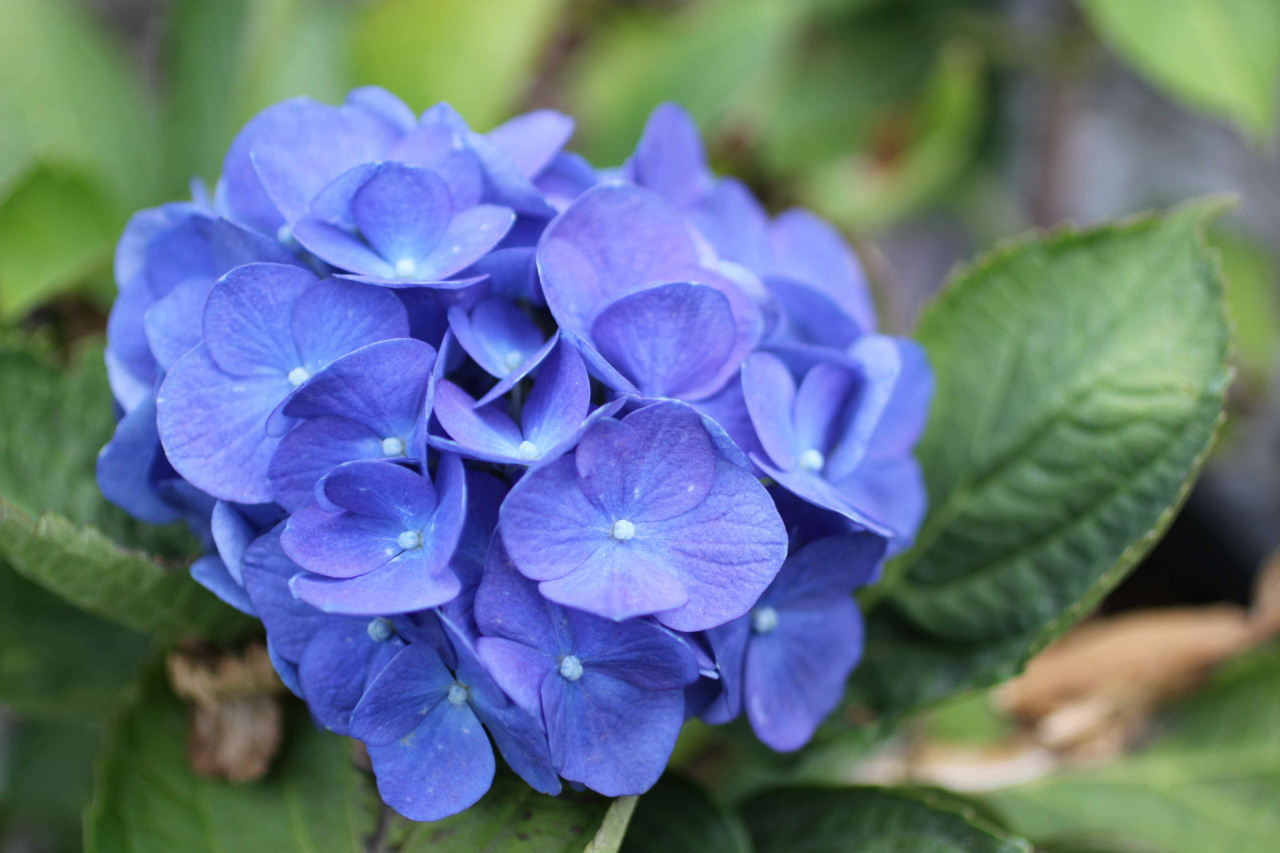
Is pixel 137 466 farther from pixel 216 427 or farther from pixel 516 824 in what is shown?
pixel 516 824

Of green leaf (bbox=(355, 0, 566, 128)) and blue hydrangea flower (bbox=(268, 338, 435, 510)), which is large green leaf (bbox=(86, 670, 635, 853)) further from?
green leaf (bbox=(355, 0, 566, 128))

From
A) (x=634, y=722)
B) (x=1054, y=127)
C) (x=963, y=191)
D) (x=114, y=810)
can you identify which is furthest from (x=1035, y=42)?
(x=114, y=810)

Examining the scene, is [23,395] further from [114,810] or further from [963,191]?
[963,191]

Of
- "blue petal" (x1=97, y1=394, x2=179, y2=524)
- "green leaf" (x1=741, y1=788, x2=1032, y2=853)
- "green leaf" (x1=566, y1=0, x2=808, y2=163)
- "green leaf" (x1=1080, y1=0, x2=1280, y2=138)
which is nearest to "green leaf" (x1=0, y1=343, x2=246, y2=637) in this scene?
"blue petal" (x1=97, y1=394, x2=179, y2=524)

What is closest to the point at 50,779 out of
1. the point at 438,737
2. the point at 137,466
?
the point at 137,466

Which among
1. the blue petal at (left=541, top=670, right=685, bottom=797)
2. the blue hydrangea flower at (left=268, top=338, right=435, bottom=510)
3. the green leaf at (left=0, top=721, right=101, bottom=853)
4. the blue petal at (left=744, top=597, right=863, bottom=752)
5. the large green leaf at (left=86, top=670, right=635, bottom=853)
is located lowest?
the green leaf at (left=0, top=721, right=101, bottom=853)

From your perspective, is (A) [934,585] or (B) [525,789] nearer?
(B) [525,789]

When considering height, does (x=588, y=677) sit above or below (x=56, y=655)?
above
